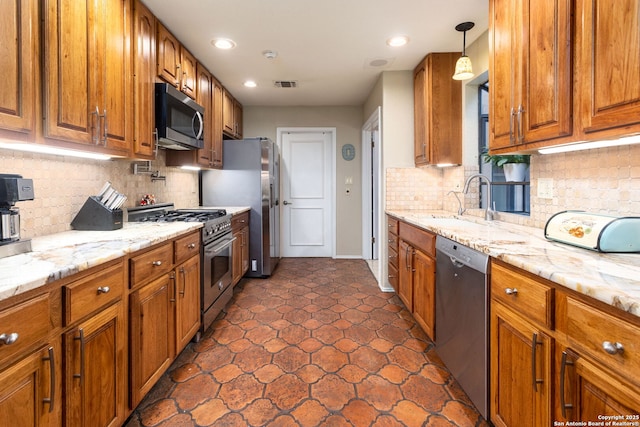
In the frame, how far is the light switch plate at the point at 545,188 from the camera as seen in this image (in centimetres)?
196

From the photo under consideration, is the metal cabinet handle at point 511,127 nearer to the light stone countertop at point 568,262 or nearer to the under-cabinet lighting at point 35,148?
the light stone countertop at point 568,262

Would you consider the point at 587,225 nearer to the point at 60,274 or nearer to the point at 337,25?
the point at 60,274

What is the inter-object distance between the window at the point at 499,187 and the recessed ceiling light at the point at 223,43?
89.6 inches

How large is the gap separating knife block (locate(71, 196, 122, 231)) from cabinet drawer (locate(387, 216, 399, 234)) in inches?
88.2

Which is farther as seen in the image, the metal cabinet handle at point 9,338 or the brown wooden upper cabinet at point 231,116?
the brown wooden upper cabinet at point 231,116

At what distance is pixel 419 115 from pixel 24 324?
327cm

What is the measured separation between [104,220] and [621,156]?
2.69 meters

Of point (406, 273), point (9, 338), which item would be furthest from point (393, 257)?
point (9, 338)

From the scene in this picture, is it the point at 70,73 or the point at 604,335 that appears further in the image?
the point at 70,73

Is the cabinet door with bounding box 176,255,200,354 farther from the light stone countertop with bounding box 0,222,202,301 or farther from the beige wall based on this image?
the beige wall

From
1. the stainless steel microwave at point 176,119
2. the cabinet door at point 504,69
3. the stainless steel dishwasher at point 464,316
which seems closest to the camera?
the stainless steel dishwasher at point 464,316

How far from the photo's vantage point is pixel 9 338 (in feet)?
2.83

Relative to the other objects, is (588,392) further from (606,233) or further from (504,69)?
(504,69)

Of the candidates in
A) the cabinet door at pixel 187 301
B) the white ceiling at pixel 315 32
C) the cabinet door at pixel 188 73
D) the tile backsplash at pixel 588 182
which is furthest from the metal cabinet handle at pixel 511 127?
the cabinet door at pixel 188 73
